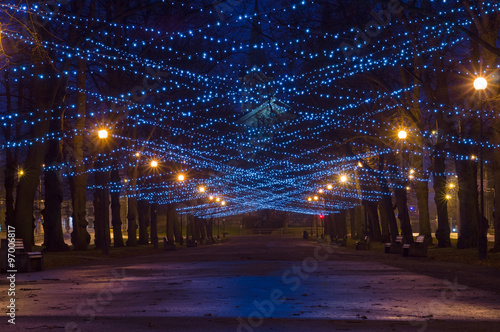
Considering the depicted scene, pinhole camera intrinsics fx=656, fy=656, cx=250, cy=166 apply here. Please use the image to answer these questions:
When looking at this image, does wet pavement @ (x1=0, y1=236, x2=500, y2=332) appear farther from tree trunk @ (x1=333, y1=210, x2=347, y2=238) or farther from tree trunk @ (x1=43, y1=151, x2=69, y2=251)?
tree trunk @ (x1=333, y1=210, x2=347, y2=238)

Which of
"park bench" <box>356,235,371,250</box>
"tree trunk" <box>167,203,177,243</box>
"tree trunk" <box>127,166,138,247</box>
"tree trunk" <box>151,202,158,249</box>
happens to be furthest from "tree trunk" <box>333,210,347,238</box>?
"tree trunk" <box>127,166,138,247</box>

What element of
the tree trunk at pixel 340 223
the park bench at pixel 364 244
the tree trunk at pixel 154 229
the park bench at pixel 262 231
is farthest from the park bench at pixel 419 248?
the park bench at pixel 262 231

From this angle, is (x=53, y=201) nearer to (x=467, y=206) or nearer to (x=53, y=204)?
(x=53, y=204)

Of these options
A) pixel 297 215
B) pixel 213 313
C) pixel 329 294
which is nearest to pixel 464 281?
pixel 329 294

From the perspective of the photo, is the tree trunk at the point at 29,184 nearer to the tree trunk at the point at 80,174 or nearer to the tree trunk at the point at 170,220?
the tree trunk at the point at 80,174

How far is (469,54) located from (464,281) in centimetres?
2014

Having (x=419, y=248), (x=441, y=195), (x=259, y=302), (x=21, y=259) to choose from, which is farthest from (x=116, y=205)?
(x=259, y=302)

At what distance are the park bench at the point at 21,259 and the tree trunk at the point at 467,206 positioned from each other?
66.5ft

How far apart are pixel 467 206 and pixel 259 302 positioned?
77.1 feet

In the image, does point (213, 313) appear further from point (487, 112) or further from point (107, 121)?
point (107, 121)

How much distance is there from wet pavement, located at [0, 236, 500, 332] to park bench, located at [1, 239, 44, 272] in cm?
263

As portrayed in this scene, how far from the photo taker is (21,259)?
63.1ft

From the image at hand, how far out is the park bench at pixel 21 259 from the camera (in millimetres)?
18828

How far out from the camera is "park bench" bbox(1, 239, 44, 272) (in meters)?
18.8
